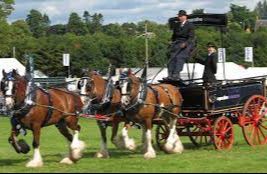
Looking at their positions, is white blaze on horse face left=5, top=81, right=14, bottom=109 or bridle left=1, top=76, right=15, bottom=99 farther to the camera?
bridle left=1, top=76, right=15, bottom=99

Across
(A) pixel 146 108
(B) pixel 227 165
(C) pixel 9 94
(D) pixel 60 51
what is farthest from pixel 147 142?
(D) pixel 60 51

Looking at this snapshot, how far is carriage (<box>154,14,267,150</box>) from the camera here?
1544cm

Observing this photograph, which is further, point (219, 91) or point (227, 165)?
point (219, 91)

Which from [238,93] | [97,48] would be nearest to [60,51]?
[97,48]

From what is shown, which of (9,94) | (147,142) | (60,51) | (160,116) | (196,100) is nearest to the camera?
(9,94)

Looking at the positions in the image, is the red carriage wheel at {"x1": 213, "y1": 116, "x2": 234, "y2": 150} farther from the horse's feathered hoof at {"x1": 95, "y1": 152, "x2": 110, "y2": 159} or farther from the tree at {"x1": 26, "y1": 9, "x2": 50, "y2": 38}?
the tree at {"x1": 26, "y1": 9, "x2": 50, "y2": 38}

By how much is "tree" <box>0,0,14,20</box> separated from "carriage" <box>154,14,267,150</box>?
2410 inches

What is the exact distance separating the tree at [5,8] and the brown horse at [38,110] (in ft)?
209

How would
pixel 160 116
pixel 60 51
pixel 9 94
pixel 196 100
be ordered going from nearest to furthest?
1. pixel 9 94
2. pixel 160 116
3. pixel 196 100
4. pixel 60 51

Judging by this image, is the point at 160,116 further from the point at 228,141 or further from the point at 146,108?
the point at 228,141

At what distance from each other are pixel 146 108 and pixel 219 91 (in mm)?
2742

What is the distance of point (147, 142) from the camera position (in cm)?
1364

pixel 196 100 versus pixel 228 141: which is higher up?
pixel 196 100

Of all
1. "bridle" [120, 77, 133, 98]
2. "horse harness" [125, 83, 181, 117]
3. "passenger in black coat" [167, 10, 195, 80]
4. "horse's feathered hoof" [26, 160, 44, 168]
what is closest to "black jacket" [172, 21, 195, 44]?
"passenger in black coat" [167, 10, 195, 80]
